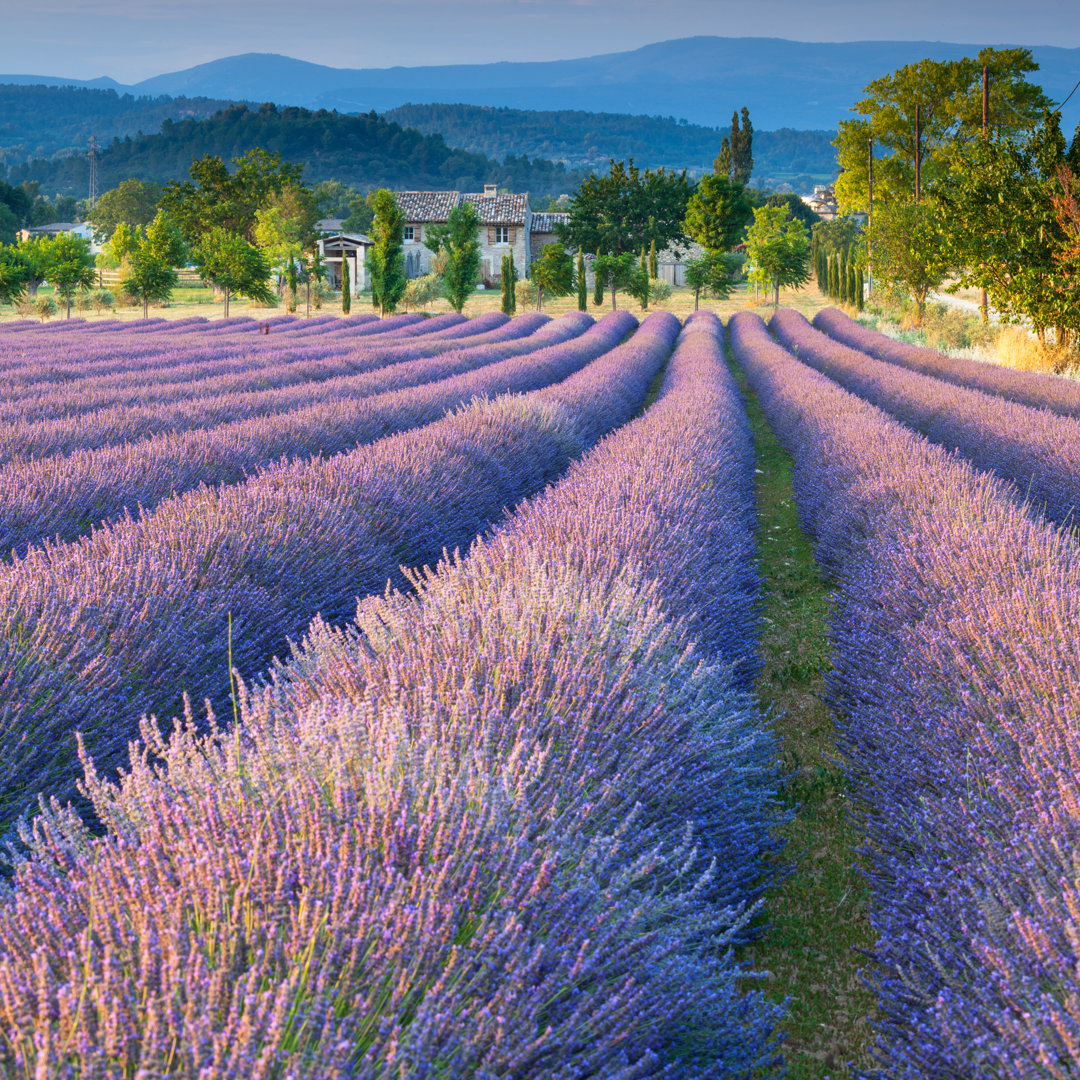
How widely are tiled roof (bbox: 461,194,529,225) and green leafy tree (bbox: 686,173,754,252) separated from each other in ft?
41.0

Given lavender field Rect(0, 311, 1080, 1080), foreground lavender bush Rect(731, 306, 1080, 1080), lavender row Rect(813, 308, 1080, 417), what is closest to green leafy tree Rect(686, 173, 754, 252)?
lavender row Rect(813, 308, 1080, 417)

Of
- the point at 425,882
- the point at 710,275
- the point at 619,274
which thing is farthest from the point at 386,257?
the point at 425,882

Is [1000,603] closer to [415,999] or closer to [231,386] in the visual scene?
[415,999]

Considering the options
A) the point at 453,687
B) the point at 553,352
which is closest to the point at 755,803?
the point at 453,687

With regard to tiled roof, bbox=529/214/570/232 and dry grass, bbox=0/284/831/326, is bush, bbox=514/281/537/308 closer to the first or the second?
dry grass, bbox=0/284/831/326

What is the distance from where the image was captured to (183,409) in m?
7.64

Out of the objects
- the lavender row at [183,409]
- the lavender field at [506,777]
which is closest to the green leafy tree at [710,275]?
the lavender row at [183,409]

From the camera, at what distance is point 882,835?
238cm

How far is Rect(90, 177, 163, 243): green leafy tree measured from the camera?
3012 inches

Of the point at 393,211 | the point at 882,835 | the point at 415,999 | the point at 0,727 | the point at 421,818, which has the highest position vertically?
the point at 393,211

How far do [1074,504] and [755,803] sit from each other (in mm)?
4408

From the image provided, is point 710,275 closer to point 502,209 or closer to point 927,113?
point 927,113

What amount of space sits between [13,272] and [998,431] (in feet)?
106

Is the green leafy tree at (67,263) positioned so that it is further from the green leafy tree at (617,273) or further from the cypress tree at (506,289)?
the green leafy tree at (617,273)
